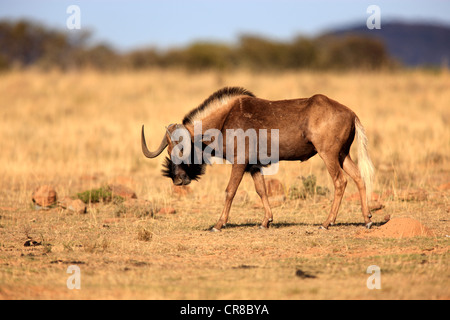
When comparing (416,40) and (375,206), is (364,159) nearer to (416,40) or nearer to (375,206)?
(375,206)

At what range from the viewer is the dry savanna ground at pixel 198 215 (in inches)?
252

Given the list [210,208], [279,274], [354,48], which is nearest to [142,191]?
[210,208]

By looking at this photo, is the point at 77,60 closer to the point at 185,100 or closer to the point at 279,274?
the point at 185,100

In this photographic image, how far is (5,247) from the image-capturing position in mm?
8320

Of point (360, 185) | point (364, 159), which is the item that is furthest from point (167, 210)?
point (364, 159)

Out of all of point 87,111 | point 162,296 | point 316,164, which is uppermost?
point 87,111

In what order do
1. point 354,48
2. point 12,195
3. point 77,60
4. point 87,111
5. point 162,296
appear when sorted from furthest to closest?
1. point 354,48
2. point 77,60
3. point 87,111
4. point 12,195
5. point 162,296

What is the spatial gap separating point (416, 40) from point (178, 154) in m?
115

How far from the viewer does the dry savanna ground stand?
641 cm

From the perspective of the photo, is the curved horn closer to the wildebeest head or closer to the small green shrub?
the wildebeest head

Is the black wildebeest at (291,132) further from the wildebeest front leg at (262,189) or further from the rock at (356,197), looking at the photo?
the rock at (356,197)

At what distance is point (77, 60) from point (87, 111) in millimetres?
18600

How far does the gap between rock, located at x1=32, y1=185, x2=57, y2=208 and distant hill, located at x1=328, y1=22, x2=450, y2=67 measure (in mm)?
92181

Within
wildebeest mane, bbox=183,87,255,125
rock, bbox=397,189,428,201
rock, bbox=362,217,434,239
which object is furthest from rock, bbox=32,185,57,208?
rock, bbox=397,189,428,201
